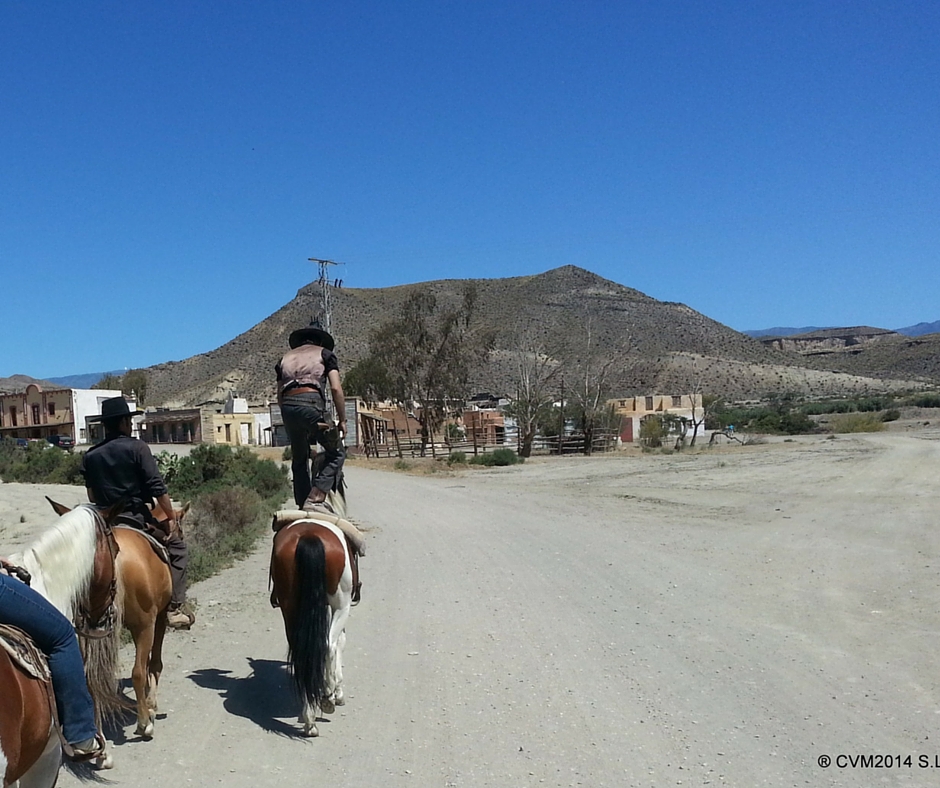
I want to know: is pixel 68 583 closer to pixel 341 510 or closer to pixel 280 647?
pixel 341 510

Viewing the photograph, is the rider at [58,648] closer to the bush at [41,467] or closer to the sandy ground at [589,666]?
the sandy ground at [589,666]

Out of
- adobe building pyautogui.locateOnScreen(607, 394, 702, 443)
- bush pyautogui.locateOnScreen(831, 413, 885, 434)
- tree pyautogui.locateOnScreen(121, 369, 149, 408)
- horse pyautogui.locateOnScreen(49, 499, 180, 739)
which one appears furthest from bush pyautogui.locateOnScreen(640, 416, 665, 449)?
tree pyautogui.locateOnScreen(121, 369, 149, 408)

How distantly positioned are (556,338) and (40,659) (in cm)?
9791

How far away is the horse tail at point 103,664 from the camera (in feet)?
16.1

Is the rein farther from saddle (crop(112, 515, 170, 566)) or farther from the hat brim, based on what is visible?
the hat brim

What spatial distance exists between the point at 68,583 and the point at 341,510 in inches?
115

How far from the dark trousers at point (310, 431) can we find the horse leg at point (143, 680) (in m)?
1.78

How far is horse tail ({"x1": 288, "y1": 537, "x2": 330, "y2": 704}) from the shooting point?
5.66 m

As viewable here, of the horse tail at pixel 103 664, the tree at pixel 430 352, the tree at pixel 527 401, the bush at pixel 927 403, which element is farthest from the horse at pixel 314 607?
the bush at pixel 927 403

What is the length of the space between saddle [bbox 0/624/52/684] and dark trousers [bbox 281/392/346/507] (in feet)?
10.8

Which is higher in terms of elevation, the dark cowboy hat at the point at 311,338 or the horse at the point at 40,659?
the dark cowboy hat at the point at 311,338

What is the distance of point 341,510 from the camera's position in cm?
727

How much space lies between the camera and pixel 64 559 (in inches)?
178

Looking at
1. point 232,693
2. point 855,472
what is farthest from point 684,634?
point 855,472
